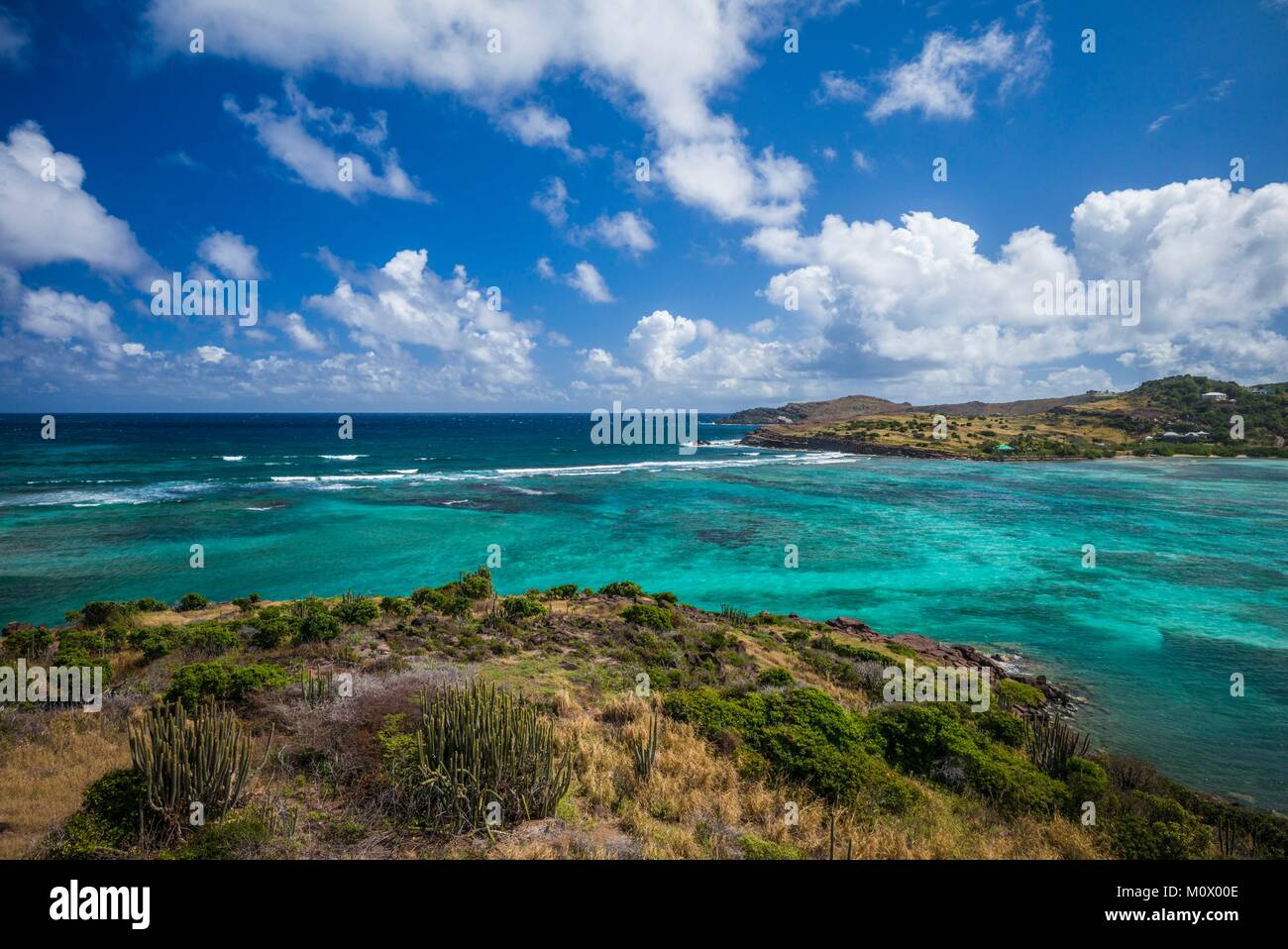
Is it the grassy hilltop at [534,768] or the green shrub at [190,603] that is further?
the green shrub at [190,603]

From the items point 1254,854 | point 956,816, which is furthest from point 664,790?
point 1254,854

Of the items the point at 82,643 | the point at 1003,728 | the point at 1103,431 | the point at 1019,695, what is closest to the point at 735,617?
the point at 1019,695

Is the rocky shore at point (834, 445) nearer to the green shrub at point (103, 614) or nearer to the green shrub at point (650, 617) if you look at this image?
the green shrub at point (650, 617)

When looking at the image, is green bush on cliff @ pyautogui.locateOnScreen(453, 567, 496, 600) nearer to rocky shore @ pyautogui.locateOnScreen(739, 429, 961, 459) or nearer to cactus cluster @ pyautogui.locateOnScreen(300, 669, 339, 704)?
cactus cluster @ pyautogui.locateOnScreen(300, 669, 339, 704)

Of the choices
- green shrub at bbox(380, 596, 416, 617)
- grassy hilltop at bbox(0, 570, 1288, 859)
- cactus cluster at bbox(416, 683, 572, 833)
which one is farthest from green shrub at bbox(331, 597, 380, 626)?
cactus cluster at bbox(416, 683, 572, 833)

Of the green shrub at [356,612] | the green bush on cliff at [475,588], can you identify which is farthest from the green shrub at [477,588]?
the green shrub at [356,612]

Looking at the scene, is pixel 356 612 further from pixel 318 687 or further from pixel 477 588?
pixel 318 687
